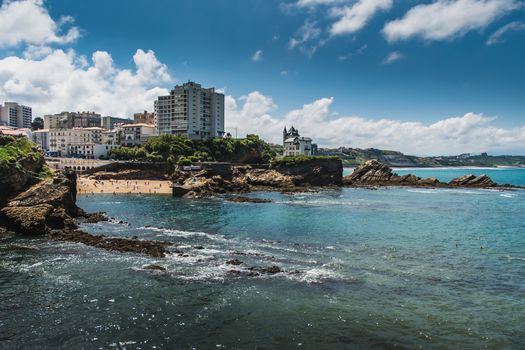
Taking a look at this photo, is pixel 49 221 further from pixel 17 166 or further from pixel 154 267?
pixel 154 267

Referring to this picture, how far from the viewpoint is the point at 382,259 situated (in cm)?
3869

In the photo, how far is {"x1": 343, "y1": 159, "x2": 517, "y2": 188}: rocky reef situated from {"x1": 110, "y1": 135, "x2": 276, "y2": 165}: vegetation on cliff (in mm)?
33618

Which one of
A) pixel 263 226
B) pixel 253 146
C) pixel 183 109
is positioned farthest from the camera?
pixel 183 109

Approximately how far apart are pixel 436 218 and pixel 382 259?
30723mm

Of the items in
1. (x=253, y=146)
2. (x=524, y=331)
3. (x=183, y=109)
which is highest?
(x=183, y=109)

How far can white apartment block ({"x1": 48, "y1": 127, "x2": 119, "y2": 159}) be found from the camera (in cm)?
16438

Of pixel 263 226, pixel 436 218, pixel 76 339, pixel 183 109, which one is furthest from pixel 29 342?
pixel 183 109

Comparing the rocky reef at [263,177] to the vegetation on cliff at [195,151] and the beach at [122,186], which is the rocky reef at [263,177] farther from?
the vegetation on cliff at [195,151]

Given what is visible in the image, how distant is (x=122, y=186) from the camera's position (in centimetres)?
10838

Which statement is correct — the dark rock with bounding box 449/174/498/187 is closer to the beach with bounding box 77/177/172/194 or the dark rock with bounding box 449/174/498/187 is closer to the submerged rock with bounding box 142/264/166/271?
the beach with bounding box 77/177/172/194

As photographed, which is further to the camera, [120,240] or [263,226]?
[263,226]

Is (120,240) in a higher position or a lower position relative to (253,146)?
lower

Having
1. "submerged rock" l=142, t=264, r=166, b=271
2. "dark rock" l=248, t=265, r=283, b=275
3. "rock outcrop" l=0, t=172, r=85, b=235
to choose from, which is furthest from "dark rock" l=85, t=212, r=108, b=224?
Result: "dark rock" l=248, t=265, r=283, b=275

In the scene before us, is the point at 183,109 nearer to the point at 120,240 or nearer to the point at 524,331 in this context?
the point at 120,240
